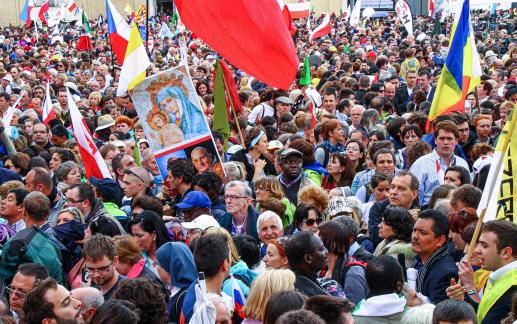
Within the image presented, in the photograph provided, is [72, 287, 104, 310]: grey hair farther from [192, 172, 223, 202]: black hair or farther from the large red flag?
the large red flag

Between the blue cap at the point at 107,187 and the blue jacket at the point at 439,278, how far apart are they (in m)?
3.47

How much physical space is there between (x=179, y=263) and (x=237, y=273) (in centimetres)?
39

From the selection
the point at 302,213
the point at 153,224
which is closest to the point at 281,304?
the point at 153,224

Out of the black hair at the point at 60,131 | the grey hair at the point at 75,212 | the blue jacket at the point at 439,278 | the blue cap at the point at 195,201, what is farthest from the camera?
the black hair at the point at 60,131

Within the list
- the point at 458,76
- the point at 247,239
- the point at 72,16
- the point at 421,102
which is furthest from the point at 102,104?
the point at 72,16

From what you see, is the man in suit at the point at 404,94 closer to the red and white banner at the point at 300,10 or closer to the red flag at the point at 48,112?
the red flag at the point at 48,112

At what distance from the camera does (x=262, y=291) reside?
4812mm

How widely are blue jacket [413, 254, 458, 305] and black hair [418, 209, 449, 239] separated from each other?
0.17m

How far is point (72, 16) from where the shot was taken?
46.1 m

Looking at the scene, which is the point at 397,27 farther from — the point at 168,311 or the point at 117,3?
the point at 168,311

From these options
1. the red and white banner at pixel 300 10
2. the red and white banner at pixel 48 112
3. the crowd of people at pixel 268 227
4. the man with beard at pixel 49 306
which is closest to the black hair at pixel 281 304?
the crowd of people at pixel 268 227

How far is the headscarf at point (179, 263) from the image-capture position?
5.43 meters

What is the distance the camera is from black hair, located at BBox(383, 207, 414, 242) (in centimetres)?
642

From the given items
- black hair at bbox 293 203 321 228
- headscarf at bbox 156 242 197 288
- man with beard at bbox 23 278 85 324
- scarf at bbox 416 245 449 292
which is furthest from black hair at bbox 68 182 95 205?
scarf at bbox 416 245 449 292
